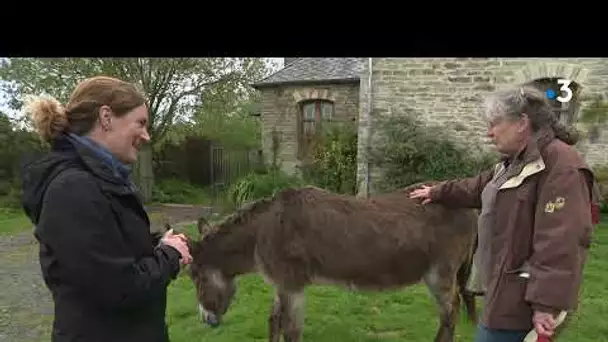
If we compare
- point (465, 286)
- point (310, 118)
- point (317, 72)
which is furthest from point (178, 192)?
point (465, 286)

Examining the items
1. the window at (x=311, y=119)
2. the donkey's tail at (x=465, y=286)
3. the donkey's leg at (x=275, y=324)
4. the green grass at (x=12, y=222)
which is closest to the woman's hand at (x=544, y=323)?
the donkey's tail at (x=465, y=286)

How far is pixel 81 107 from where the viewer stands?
2.07 meters

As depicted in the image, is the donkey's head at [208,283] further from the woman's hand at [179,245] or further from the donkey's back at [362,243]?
the woman's hand at [179,245]

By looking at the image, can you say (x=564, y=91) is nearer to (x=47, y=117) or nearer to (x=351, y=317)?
(x=351, y=317)

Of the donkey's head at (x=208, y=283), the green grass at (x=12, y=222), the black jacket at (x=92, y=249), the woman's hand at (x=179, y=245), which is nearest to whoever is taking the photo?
the black jacket at (x=92, y=249)

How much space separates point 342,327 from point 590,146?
9.65 m

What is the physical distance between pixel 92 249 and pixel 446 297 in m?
3.60

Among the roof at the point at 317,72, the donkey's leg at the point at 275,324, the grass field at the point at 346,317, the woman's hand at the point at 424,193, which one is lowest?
the grass field at the point at 346,317

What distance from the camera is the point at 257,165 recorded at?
15.8m

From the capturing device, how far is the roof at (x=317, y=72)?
15211 mm

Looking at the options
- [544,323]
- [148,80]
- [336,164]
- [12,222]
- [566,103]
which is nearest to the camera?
[544,323]

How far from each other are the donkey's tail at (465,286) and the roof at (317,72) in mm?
10086

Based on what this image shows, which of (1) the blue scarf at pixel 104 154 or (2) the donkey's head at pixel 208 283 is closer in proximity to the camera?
(1) the blue scarf at pixel 104 154
